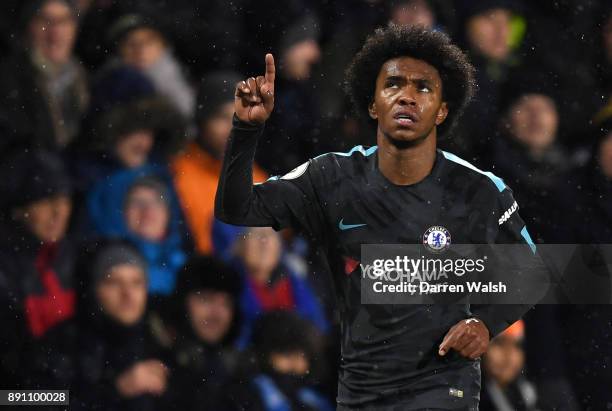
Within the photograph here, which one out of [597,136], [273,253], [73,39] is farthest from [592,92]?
[73,39]

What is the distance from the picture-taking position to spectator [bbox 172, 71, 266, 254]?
539 cm

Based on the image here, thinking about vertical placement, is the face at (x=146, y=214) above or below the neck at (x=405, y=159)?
above

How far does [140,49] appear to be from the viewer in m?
5.57

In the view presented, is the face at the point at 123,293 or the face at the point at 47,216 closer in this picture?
the face at the point at 123,293

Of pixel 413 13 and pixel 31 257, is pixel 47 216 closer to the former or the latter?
pixel 31 257

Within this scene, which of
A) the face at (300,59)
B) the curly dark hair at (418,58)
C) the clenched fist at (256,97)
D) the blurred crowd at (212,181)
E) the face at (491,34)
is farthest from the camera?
the face at (491,34)

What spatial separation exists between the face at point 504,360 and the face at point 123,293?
160 centimetres

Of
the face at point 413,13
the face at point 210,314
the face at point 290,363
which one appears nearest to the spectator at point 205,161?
the face at point 210,314

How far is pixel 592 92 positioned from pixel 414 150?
2.33 meters

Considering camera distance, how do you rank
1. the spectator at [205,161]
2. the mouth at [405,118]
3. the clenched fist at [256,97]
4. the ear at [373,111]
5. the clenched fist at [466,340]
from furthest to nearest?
the spectator at [205,161], the ear at [373,111], the mouth at [405,118], the clenched fist at [466,340], the clenched fist at [256,97]

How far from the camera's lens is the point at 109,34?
557 cm

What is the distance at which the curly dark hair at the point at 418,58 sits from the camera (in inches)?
153

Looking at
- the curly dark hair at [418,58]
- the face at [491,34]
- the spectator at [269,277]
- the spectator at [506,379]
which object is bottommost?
the spectator at [506,379]

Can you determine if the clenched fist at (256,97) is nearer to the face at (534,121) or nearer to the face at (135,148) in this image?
the face at (135,148)
